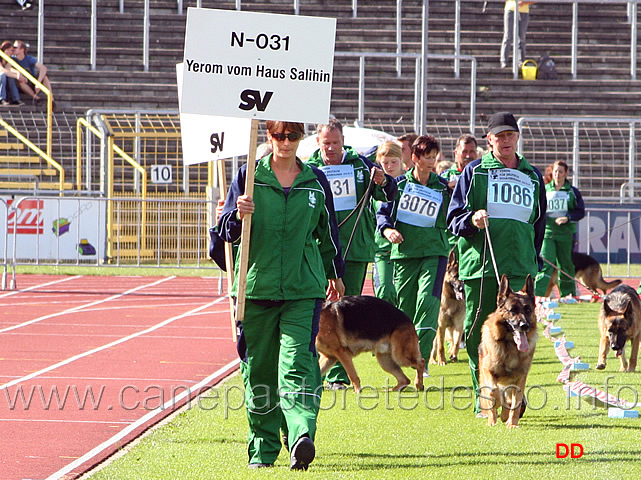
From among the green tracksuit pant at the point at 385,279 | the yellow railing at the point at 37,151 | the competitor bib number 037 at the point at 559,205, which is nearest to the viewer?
the green tracksuit pant at the point at 385,279

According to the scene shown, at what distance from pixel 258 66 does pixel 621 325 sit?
206 inches

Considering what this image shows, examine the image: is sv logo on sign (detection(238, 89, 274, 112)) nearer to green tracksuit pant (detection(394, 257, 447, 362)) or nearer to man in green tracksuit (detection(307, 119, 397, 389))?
man in green tracksuit (detection(307, 119, 397, 389))

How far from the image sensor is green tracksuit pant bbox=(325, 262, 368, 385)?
30.5 feet

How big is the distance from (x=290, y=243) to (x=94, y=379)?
4.00m

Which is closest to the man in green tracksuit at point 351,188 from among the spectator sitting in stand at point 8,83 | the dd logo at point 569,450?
the dd logo at point 569,450

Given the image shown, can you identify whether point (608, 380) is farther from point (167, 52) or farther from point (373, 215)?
→ point (167, 52)

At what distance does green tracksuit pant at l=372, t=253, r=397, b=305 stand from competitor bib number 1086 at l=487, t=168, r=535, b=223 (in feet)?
7.67

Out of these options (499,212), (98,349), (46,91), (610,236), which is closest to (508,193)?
(499,212)

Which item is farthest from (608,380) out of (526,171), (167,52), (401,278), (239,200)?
(167,52)

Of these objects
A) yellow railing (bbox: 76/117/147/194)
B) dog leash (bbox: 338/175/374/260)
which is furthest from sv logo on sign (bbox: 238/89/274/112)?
yellow railing (bbox: 76/117/147/194)

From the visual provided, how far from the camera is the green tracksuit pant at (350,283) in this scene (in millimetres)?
9297

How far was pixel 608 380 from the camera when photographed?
9.62m

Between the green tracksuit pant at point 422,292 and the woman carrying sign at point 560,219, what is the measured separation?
656 centimetres

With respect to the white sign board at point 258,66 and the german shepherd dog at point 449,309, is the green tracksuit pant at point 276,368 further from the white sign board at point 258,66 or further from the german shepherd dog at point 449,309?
the german shepherd dog at point 449,309
